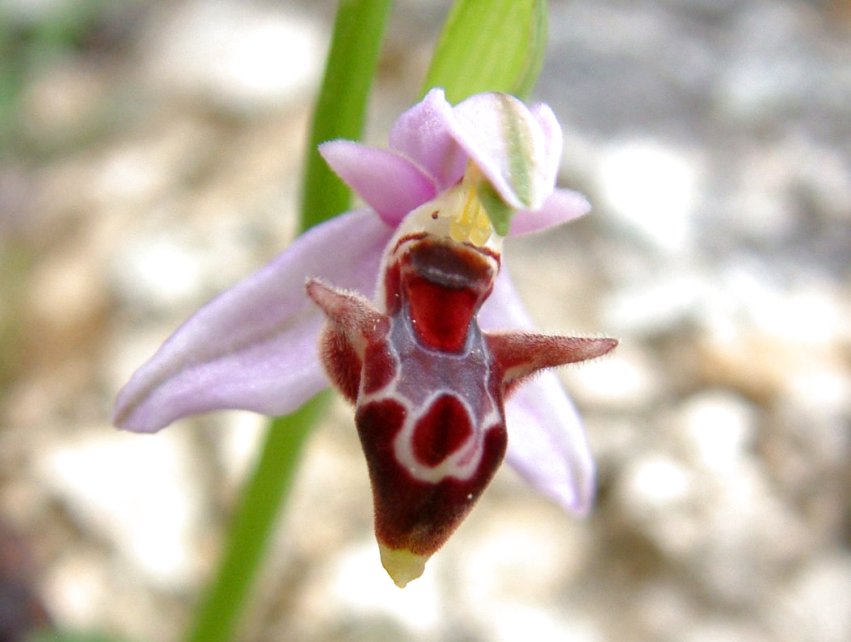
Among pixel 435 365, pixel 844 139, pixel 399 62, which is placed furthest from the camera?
pixel 399 62

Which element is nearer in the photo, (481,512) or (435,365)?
(435,365)

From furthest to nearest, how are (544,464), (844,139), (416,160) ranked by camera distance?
(844,139) → (544,464) → (416,160)

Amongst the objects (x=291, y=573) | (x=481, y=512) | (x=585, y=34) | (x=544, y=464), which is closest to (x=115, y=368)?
(x=291, y=573)

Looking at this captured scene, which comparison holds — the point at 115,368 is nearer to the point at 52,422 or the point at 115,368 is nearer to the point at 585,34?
the point at 52,422

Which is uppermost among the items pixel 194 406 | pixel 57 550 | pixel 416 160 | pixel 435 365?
pixel 416 160

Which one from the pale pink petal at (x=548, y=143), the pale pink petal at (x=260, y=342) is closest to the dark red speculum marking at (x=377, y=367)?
the pale pink petal at (x=260, y=342)

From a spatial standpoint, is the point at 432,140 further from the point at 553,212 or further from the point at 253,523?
the point at 253,523

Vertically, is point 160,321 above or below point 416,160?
below
